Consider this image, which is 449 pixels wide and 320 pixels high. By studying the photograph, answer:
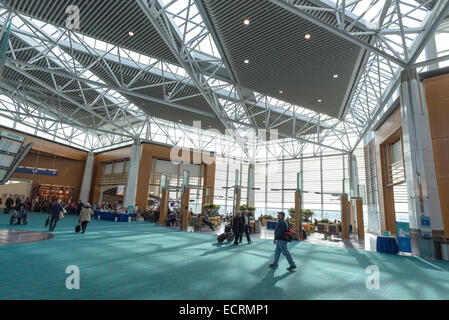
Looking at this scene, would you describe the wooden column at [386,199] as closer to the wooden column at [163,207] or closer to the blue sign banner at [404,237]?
the blue sign banner at [404,237]

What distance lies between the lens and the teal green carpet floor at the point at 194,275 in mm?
4230

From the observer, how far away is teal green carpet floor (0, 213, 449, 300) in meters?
4.23

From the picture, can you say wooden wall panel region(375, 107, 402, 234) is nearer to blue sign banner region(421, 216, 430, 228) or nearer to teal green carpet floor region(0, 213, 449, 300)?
blue sign banner region(421, 216, 430, 228)

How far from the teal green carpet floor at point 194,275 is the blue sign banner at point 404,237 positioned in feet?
5.73

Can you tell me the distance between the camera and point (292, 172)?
26.8 metres

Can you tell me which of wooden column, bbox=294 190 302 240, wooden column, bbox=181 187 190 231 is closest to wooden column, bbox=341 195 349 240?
wooden column, bbox=294 190 302 240

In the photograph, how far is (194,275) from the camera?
539cm

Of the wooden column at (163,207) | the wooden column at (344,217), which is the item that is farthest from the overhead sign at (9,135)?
the wooden column at (344,217)

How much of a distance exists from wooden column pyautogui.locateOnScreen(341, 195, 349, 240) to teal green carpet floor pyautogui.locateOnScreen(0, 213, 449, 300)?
6.43 meters

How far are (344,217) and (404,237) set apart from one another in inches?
184
